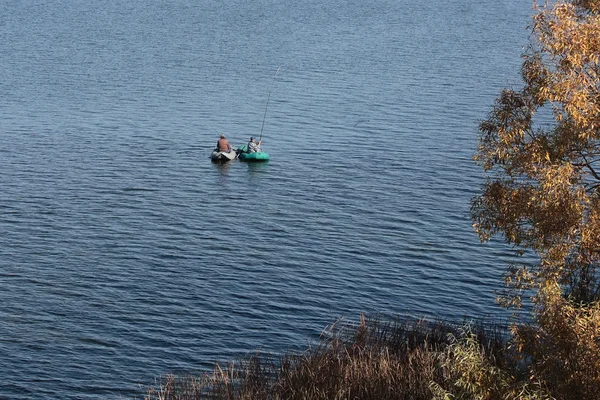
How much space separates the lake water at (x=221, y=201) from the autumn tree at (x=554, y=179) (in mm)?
16129

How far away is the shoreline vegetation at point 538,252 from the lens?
23.5 meters

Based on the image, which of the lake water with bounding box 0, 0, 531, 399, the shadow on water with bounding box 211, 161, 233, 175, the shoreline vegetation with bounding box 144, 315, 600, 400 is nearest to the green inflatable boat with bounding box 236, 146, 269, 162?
the lake water with bounding box 0, 0, 531, 399

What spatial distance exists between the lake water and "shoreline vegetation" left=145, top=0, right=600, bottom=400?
1065cm

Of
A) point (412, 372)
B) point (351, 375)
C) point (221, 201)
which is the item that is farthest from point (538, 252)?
point (221, 201)

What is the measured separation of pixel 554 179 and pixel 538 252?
3399 mm

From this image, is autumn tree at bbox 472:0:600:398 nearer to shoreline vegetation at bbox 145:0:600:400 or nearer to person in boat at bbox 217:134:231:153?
shoreline vegetation at bbox 145:0:600:400

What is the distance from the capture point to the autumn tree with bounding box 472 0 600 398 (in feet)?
79.4

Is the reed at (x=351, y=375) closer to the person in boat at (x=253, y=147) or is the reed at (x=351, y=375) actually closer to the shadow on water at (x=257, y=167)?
the shadow on water at (x=257, y=167)

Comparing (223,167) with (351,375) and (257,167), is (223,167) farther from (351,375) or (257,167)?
(351,375)

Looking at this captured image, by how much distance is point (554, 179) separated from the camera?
83.3ft

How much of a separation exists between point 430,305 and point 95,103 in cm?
5563

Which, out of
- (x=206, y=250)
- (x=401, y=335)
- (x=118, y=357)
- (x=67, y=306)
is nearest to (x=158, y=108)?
(x=206, y=250)

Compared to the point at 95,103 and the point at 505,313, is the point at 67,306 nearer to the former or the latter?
the point at 505,313

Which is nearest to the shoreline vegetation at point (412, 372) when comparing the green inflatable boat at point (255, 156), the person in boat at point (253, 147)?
the green inflatable boat at point (255, 156)
